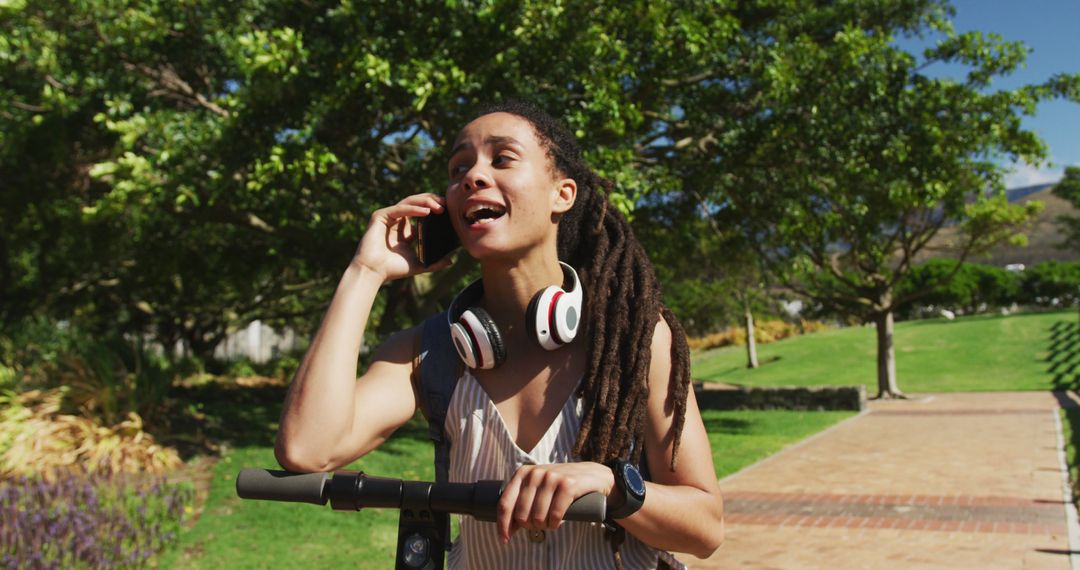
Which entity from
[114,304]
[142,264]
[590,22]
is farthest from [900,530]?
[114,304]

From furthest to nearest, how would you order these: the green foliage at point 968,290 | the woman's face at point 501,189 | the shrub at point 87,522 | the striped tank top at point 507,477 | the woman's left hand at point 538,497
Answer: the green foliage at point 968,290 < the shrub at point 87,522 < the woman's face at point 501,189 < the striped tank top at point 507,477 < the woman's left hand at point 538,497

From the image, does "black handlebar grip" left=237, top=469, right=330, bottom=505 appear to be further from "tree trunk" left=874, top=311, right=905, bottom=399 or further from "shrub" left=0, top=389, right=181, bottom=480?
"tree trunk" left=874, top=311, right=905, bottom=399

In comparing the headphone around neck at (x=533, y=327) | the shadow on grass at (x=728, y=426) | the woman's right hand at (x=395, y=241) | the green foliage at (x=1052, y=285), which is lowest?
the shadow on grass at (x=728, y=426)

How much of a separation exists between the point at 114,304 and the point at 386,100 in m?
13.6

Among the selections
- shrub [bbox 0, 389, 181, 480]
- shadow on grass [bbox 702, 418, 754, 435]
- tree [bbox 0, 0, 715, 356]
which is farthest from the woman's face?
shadow on grass [bbox 702, 418, 754, 435]

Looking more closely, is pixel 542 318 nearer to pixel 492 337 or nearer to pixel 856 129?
pixel 492 337

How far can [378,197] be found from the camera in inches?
441

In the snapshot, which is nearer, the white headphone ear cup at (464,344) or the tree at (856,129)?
the white headphone ear cup at (464,344)

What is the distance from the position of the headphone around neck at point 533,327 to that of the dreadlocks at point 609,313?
2.4 inches

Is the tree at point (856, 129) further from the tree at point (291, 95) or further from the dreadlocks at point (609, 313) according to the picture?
the dreadlocks at point (609, 313)

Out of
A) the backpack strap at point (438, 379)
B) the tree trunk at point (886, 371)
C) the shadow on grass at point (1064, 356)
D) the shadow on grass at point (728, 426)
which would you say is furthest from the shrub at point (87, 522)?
the shadow on grass at point (1064, 356)

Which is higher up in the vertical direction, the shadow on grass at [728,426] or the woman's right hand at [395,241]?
the woman's right hand at [395,241]

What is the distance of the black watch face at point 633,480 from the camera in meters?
1.48

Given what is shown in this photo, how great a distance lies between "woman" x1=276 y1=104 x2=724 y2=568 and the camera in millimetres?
1782
